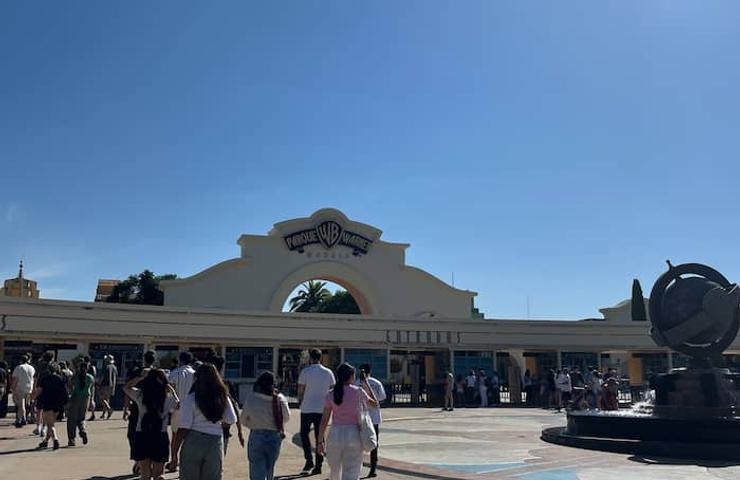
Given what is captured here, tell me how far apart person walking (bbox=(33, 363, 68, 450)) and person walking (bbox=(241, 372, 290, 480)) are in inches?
249

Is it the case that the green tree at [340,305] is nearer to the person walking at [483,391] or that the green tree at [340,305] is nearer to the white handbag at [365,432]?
the person walking at [483,391]

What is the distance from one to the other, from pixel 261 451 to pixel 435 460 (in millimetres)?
5267

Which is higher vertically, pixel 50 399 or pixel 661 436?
pixel 50 399

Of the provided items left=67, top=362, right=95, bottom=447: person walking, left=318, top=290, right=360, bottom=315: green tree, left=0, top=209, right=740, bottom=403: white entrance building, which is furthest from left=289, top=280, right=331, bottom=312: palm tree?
left=67, top=362, right=95, bottom=447: person walking

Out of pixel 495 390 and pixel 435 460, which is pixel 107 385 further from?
pixel 495 390

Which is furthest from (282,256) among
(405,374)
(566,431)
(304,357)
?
(566,431)

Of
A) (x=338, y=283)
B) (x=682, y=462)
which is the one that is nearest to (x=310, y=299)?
(x=338, y=283)

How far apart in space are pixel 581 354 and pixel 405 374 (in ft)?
29.6

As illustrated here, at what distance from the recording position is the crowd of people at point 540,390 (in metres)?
23.8

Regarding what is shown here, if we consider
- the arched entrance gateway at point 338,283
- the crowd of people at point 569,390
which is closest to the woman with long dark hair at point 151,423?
the crowd of people at point 569,390

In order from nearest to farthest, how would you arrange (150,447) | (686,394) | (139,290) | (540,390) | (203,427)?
(203,427)
(150,447)
(686,394)
(540,390)
(139,290)

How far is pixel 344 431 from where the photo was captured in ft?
23.1

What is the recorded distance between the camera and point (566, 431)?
47.3 ft

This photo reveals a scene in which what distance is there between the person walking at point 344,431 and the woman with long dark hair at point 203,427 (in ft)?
3.97
